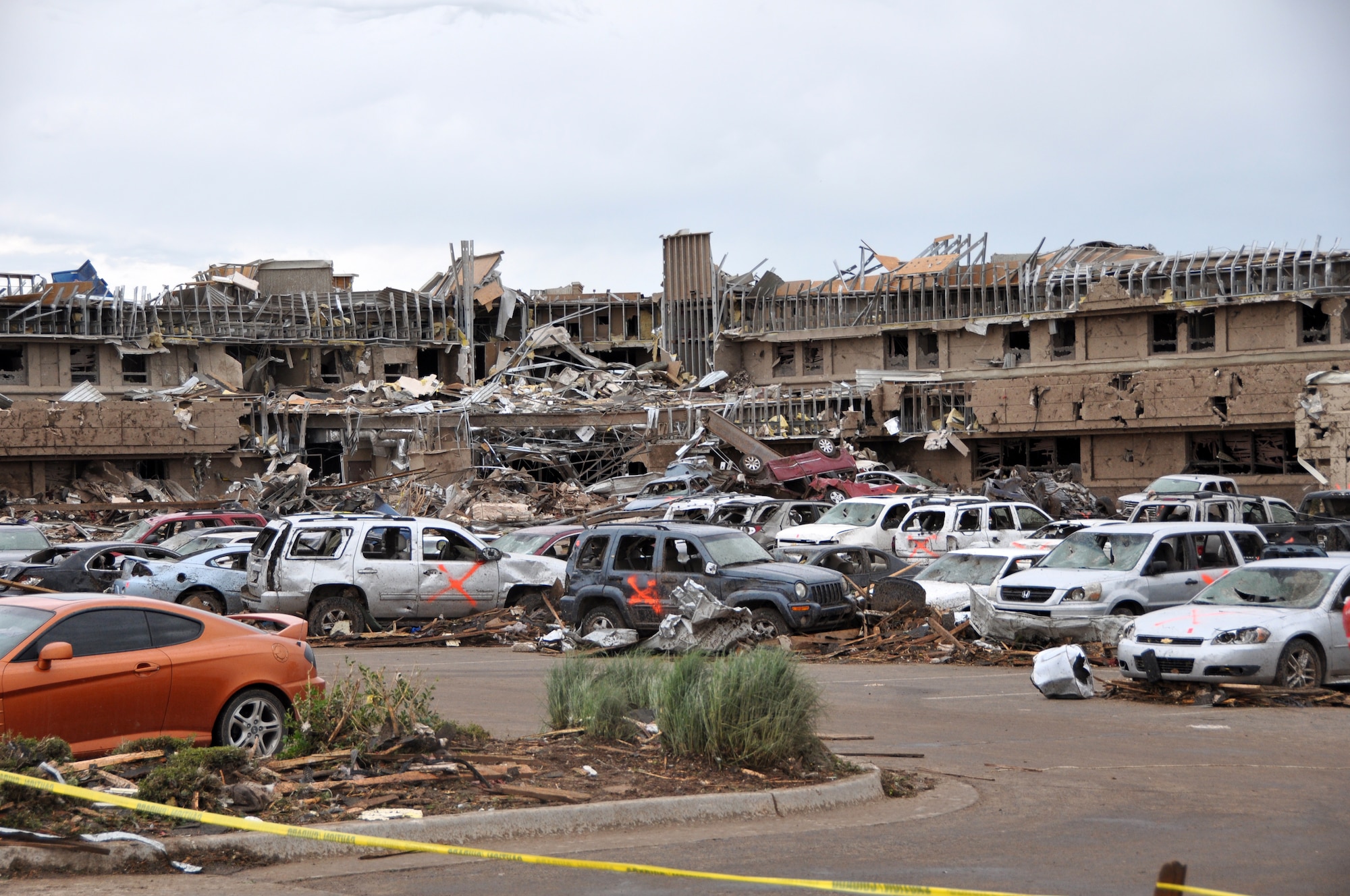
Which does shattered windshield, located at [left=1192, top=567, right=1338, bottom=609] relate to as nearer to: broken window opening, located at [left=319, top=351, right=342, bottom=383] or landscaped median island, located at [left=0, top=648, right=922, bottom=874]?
landscaped median island, located at [left=0, top=648, right=922, bottom=874]

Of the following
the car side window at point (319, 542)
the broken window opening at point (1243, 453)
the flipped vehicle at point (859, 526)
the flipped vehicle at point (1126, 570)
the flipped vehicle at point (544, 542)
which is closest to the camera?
the flipped vehicle at point (1126, 570)

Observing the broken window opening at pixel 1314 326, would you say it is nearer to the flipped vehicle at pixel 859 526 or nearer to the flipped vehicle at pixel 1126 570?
the flipped vehicle at pixel 859 526

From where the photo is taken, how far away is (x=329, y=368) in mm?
59156

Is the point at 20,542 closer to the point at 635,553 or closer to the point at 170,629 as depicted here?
the point at 635,553

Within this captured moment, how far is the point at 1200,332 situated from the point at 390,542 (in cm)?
3463

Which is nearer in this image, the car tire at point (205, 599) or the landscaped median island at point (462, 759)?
the landscaped median island at point (462, 759)

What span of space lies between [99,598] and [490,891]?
4267mm

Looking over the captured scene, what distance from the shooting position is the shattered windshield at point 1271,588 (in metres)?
14.0

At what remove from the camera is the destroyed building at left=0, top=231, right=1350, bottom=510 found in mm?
43719

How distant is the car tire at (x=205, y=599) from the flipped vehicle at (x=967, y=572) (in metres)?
10.6

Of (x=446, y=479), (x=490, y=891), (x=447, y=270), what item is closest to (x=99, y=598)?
(x=490, y=891)

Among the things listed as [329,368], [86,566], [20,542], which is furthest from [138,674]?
[329,368]

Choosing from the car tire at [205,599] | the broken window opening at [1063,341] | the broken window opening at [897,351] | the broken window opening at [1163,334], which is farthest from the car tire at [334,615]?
the broken window opening at [897,351]

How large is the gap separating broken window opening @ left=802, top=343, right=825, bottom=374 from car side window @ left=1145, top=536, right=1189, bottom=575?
3676 cm
